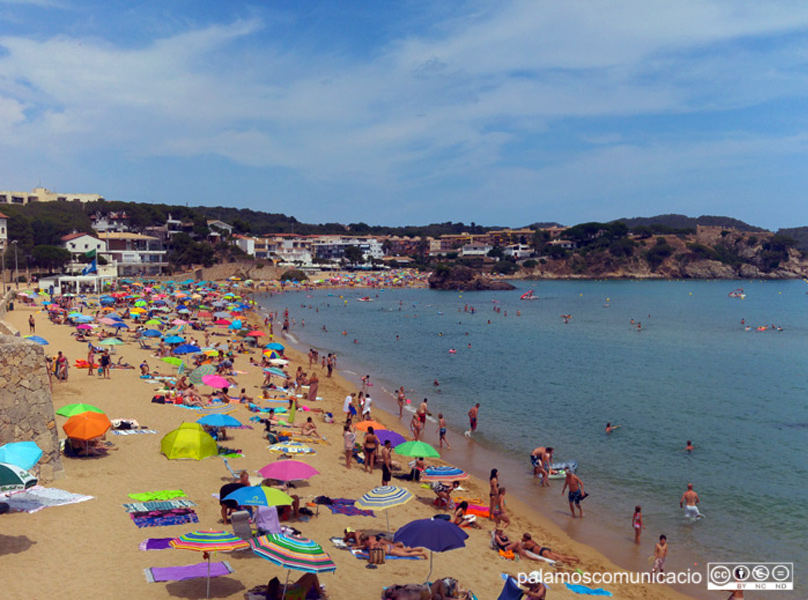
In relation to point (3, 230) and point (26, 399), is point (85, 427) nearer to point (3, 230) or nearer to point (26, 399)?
point (26, 399)

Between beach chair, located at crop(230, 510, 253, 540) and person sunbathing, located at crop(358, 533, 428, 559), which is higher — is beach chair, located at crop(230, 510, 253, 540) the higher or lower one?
the higher one

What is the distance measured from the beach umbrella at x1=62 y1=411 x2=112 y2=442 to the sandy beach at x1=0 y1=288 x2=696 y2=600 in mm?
615

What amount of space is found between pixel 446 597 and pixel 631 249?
142864 millimetres

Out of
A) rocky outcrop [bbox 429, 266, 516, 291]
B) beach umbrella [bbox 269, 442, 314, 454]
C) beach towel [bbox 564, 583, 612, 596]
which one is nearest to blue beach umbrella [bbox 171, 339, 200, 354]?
beach umbrella [bbox 269, 442, 314, 454]

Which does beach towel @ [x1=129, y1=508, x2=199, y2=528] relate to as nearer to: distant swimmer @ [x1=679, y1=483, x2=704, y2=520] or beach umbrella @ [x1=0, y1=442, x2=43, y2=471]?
beach umbrella @ [x1=0, y1=442, x2=43, y2=471]

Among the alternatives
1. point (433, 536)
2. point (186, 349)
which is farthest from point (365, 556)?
point (186, 349)

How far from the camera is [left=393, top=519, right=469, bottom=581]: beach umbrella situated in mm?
7656

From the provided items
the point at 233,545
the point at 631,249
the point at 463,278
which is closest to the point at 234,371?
the point at 233,545

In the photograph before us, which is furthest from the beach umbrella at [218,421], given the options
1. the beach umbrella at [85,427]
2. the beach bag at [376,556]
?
the beach bag at [376,556]

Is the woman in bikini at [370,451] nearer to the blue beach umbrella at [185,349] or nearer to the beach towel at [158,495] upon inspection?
the beach towel at [158,495]

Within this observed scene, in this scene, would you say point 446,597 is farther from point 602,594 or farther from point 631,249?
point 631,249

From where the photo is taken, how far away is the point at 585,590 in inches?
371

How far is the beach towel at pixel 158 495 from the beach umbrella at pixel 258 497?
83.8 inches

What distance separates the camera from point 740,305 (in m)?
76.6
